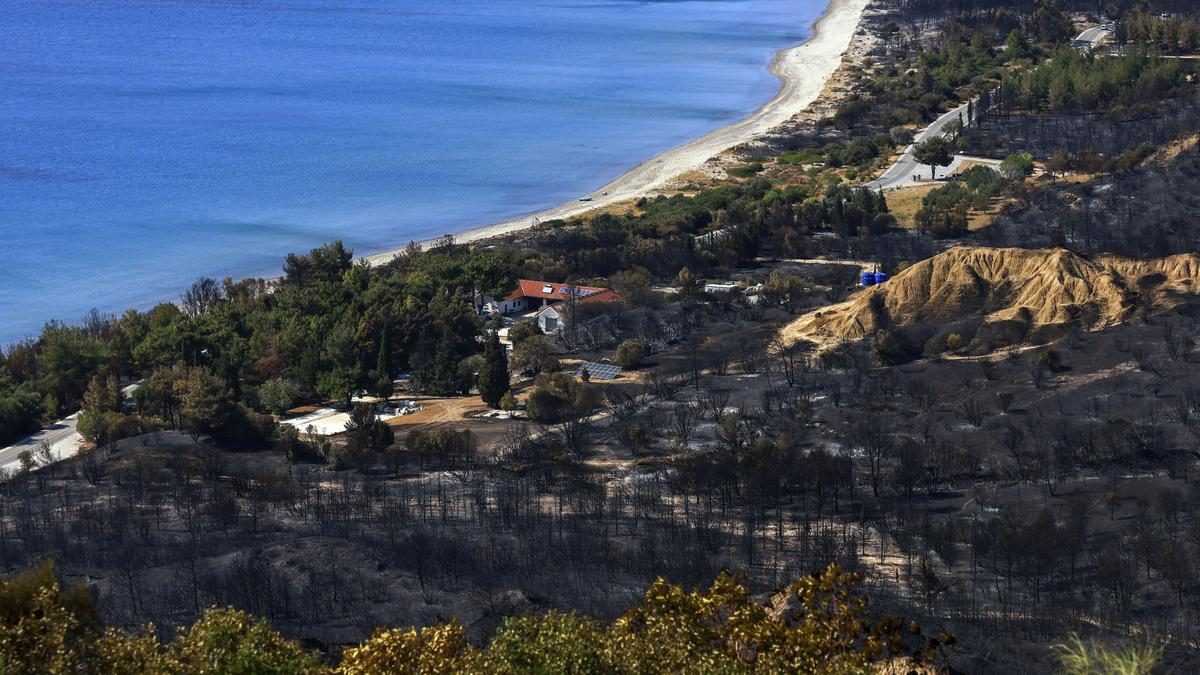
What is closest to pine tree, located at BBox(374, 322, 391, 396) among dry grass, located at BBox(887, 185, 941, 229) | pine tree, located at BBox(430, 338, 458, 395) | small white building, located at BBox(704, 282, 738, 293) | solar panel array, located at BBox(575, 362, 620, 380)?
pine tree, located at BBox(430, 338, 458, 395)

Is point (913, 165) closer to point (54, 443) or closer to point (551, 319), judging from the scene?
point (551, 319)

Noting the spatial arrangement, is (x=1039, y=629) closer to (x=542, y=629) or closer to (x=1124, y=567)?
(x=1124, y=567)

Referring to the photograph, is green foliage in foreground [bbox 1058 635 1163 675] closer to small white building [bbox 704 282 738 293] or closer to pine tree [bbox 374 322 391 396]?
pine tree [bbox 374 322 391 396]

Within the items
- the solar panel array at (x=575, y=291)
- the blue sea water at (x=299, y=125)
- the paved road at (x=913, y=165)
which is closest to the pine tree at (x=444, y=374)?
the solar panel array at (x=575, y=291)

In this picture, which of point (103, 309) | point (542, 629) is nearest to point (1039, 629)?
point (542, 629)

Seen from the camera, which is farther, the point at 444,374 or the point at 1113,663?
the point at 444,374

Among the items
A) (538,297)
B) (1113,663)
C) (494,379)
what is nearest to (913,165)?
(538,297)

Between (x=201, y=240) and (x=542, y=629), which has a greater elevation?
(x=201, y=240)
